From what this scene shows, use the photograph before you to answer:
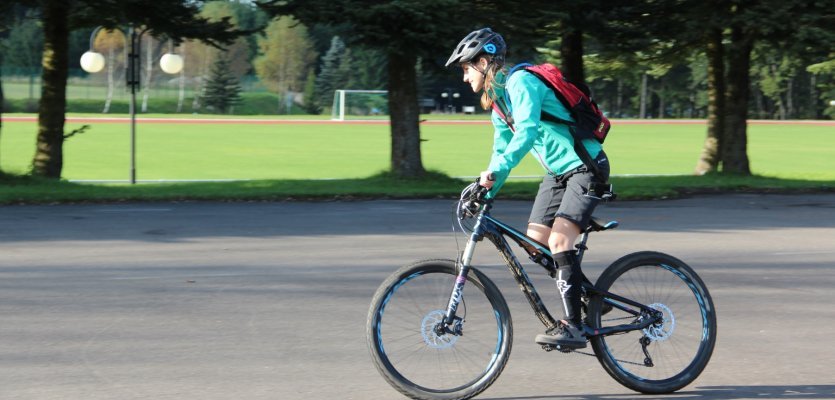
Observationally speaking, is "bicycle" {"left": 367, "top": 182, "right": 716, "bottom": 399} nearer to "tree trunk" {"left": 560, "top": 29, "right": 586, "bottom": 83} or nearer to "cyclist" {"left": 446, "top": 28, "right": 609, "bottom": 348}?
"cyclist" {"left": 446, "top": 28, "right": 609, "bottom": 348}

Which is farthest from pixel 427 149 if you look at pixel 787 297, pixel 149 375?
pixel 149 375

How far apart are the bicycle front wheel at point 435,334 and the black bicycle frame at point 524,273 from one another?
0.15ft

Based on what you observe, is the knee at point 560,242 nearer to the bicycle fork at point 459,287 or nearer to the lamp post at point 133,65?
the bicycle fork at point 459,287

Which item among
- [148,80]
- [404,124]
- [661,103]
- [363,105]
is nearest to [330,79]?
[148,80]

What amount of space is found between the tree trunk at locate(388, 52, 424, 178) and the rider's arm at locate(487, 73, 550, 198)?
15473mm

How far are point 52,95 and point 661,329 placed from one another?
55.7ft

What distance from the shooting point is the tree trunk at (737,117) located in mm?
22617

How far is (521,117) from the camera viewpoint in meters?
5.31

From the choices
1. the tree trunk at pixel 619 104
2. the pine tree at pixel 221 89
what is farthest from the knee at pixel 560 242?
the tree trunk at pixel 619 104

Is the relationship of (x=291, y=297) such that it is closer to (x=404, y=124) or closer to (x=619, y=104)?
(x=404, y=124)

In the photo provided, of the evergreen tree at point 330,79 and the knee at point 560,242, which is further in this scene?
the evergreen tree at point 330,79

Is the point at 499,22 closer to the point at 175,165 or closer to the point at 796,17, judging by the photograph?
the point at 796,17

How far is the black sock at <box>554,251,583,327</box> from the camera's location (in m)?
5.54

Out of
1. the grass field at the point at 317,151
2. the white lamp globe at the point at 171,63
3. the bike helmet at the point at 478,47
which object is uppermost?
the white lamp globe at the point at 171,63
